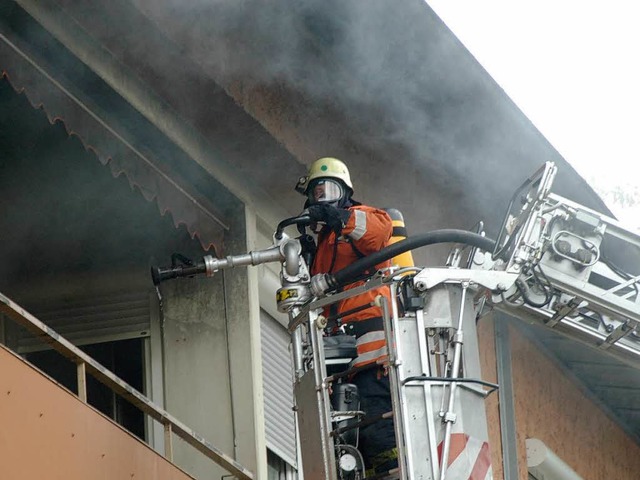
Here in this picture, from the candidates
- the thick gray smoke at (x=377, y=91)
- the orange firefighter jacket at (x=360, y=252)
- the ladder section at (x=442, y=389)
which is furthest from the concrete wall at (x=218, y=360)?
→ the ladder section at (x=442, y=389)

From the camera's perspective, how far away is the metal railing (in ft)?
23.7

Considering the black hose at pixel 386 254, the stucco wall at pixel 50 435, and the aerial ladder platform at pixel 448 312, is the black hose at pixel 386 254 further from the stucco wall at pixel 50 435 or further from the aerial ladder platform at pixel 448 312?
the stucco wall at pixel 50 435

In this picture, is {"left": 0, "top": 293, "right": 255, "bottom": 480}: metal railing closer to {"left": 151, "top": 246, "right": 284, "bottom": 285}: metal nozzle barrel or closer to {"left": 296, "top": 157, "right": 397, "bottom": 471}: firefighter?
{"left": 151, "top": 246, "right": 284, "bottom": 285}: metal nozzle barrel

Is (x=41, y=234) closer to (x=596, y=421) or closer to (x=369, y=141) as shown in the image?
(x=369, y=141)

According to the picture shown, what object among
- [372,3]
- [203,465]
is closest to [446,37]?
[372,3]

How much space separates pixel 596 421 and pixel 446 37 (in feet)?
15.8

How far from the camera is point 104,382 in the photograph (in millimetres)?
7887

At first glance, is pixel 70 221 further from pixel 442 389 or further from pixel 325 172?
pixel 442 389

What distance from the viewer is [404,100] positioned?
34.0 feet

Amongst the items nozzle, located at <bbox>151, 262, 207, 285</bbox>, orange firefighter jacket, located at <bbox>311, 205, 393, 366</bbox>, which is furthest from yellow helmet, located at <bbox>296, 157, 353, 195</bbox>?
nozzle, located at <bbox>151, 262, 207, 285</bbox>

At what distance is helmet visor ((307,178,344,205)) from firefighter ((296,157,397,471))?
0.14m

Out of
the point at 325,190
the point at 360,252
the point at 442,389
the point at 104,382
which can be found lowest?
the point at 442,389

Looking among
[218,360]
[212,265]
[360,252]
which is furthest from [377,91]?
[212,265]

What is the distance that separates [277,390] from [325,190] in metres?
2.84
